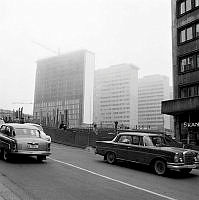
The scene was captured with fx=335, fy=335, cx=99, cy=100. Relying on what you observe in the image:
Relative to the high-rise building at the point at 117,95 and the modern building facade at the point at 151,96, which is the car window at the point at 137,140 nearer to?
the high-rise building at the point at 117,95

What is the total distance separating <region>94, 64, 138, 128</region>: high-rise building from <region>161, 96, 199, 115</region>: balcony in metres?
119

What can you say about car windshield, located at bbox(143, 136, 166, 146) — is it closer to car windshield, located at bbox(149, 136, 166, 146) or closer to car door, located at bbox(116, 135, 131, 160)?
car windshield, located at bbox(149, 136, 166, 146)

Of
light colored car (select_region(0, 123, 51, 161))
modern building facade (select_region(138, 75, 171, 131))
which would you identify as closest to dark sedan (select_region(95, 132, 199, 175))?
light colored car (select_region(0, 123, 51, 161))

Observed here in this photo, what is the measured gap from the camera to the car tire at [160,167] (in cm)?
1284

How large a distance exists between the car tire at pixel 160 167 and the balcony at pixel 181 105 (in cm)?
1819

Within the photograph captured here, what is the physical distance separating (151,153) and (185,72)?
71.7 feet

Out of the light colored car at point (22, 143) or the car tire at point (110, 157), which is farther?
the car tire at point (110, 157)

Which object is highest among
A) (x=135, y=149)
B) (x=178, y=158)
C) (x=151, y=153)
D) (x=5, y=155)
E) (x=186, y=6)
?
(x=186, y=6)

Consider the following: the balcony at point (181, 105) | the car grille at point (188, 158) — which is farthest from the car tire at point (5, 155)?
the balcony at point (181, 105)

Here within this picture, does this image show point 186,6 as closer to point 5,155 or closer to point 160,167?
point 160,167

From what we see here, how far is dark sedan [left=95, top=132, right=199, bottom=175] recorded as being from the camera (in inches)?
502

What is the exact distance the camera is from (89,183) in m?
10.0

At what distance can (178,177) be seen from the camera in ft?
41.5

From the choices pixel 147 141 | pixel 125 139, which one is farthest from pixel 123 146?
pixel 147 141
